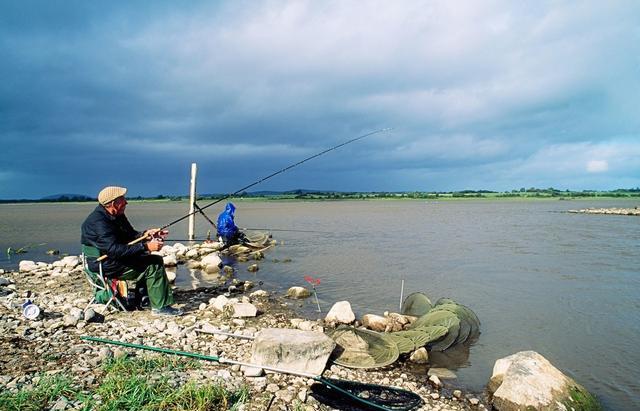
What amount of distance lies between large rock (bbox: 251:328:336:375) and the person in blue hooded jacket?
38.9 ft

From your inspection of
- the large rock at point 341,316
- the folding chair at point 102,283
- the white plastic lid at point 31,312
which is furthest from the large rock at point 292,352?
the white plastic lid at point 31,312

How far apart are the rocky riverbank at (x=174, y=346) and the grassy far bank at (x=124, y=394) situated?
0.31 feet

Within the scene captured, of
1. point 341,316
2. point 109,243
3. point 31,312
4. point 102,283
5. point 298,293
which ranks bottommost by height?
point 298,293

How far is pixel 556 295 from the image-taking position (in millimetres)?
10523

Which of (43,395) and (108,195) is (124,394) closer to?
(43,395)

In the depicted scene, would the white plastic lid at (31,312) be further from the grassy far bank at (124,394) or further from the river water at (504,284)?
the river water at (504,284)

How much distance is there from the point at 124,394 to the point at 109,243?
3.52m

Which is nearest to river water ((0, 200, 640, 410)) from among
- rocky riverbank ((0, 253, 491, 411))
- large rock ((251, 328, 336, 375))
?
rocky riverbank ((0, 253, 491, 411))

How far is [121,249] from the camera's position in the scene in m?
6.70

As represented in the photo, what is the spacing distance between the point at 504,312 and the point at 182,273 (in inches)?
385

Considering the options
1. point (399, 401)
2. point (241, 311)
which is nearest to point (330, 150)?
point (241, 311)

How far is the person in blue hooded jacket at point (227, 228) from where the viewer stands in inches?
654

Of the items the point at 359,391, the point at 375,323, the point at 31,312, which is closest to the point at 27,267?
the point at 31,312

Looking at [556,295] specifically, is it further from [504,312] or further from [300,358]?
[300,358]
